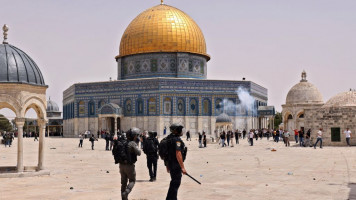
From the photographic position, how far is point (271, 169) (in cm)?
1413

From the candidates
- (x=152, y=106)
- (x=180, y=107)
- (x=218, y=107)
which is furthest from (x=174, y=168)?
(x=218, y=107)

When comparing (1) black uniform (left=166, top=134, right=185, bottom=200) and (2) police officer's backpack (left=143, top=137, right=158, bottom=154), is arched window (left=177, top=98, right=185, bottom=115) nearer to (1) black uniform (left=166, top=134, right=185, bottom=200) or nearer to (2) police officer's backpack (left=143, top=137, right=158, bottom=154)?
(2) police officer's backpack (left=143, top=137, right=158, bottom=154)

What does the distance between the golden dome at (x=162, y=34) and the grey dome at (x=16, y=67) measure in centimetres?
4173

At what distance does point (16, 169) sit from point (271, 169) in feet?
26.2

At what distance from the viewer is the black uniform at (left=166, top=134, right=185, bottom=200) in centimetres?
744

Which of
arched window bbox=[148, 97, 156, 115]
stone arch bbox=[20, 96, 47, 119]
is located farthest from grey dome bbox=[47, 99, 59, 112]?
stone arch bbox=[20, 96, 47, 119]

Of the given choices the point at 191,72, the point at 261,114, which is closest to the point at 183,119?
the point at 191,72

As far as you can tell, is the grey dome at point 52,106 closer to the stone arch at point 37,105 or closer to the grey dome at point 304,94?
the grey dome at point 304,94

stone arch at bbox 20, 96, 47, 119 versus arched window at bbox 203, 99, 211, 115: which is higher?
arched window at bbox 203, 99, 211, 115

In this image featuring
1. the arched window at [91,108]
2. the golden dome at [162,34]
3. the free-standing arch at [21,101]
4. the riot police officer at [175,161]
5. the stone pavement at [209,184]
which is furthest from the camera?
the golden dome at [162,34]

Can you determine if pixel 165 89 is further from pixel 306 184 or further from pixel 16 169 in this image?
pixel 306 184

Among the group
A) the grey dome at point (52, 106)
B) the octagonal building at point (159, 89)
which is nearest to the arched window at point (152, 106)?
the octagonal building at point (159, 89)

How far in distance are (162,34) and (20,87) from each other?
43069 mm

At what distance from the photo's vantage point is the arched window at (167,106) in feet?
165
